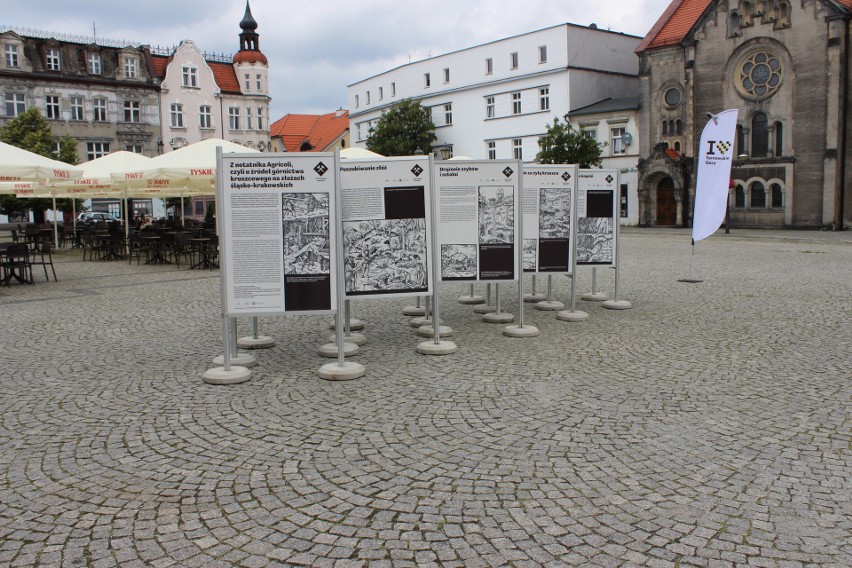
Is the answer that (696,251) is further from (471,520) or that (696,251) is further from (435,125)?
(435,125)

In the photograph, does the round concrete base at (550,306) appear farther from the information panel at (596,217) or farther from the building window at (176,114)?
the building window at (176,114)

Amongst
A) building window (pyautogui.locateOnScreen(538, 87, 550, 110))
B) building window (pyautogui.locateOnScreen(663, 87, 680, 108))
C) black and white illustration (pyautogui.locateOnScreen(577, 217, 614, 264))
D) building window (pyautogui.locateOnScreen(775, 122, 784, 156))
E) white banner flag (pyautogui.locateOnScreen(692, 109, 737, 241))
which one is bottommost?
black and white illustration (pyautogui.locateOnScreen(577, 217, 614, 264))

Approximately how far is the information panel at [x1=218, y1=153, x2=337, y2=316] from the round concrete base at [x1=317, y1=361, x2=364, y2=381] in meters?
0.62

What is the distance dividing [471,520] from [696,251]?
75.3 feet

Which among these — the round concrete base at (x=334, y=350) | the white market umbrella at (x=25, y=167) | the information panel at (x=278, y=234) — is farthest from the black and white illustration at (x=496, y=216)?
the white market umbrella at (x=25, y=167)

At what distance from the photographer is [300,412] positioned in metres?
6.11

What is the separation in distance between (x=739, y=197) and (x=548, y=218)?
35796 millimetres

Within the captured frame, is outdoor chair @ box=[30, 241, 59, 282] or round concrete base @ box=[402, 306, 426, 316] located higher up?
outdoor chair @ box=[30, 241, 59, 282]

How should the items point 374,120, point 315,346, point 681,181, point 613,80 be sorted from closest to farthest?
point 315,346
point 681,181
point 613,80
point 374,120

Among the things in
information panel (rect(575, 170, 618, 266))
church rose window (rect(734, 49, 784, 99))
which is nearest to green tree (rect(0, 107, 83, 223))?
information panel (rect(575, 170, 618, 266))

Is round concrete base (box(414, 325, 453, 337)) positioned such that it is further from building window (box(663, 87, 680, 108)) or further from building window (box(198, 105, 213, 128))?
building window (box(198, 105, 213, 128))

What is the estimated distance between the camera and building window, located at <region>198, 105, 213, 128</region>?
64.3 metres

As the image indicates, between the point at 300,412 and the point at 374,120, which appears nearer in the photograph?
the point at 300,412

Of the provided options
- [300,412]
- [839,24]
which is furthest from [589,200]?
[839,24]
